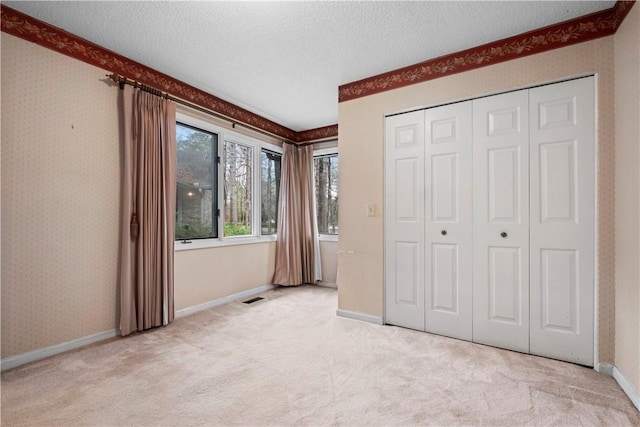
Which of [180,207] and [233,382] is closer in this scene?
[233,382]

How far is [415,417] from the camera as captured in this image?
1642 mm

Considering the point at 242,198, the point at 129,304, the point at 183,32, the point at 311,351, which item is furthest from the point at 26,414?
the point at 242,198

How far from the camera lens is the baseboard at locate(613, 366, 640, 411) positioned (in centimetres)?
173

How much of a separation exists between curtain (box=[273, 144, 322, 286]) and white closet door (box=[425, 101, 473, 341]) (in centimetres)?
229

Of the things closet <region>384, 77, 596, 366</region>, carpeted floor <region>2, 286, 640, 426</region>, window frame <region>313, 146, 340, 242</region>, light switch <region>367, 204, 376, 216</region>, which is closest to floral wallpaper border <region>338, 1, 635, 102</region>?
closet <region>384, 77, 596, 366</region>

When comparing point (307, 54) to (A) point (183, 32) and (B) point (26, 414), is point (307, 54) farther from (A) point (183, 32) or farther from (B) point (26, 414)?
(B) point (26, 414)

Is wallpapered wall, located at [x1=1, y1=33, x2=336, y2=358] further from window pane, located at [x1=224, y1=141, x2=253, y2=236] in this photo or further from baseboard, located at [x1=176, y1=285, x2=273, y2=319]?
window pane, located at [x1=224, y1=141, x2=253, y2=236]

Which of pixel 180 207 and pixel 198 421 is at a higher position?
pixel 180 207

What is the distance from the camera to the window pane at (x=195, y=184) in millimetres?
3451

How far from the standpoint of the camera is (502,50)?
8.23 feet

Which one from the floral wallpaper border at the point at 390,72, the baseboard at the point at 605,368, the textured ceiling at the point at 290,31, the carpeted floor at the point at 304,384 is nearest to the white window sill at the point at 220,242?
the carpeted floor at the point at 304,384

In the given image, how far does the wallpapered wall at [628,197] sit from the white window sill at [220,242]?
3702 mm

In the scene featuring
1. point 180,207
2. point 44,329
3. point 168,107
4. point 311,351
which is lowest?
point 311,351

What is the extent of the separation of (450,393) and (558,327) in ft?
3.70
